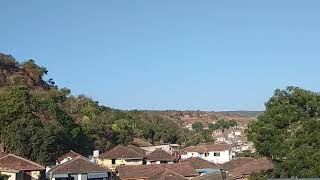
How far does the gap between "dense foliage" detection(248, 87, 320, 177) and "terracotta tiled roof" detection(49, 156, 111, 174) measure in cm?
1735

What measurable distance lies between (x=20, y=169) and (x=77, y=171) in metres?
4.41

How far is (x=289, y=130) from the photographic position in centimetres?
2348

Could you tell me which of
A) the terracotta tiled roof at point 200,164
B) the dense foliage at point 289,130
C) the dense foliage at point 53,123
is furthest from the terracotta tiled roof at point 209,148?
the dense foliage at point 289,130

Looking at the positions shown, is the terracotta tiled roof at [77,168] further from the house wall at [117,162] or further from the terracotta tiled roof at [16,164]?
the house wall at [117,162]

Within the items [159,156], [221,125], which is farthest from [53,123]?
[221,125]

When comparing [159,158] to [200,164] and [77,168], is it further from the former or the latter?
[77,168]

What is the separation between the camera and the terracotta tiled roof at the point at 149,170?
39.2 m

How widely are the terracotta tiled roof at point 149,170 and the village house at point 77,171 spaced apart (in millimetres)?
2053

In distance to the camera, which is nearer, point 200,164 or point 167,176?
point 167,176

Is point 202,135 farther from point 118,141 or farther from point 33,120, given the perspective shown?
point 33,120

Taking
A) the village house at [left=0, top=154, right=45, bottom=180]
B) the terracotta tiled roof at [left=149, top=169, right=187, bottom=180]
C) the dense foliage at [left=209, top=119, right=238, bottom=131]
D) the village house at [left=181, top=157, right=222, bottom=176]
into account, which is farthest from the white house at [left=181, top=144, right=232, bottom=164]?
the dense foliage at [left=209, top=119, right=238, bottom=131]

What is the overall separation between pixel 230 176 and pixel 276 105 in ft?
36.0

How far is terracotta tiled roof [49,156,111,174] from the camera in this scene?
124 ft

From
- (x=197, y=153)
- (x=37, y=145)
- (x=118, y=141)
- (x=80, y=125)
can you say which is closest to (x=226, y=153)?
(x=197, y=153)
